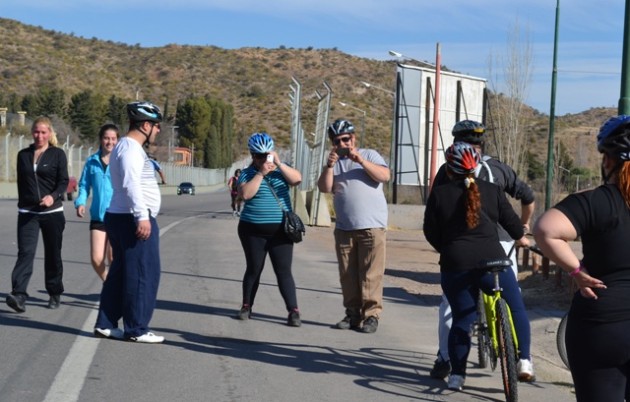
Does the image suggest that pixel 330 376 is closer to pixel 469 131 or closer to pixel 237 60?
pixel 469 131

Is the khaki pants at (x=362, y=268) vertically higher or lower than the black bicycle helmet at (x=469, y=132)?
lower

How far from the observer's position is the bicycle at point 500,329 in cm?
639

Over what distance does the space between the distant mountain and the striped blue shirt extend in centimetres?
8648

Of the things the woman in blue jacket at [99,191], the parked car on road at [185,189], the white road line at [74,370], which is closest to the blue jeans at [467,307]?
the white road line at [74,370]

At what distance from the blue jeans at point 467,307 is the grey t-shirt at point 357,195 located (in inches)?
94.9

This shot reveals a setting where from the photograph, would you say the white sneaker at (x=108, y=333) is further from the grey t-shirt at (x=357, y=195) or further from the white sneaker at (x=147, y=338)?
the grey t-shirt at (x=357, y=195)

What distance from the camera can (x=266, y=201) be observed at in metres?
9.69

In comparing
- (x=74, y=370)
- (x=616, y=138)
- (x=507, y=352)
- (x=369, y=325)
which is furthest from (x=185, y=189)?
(x=616, y=138)

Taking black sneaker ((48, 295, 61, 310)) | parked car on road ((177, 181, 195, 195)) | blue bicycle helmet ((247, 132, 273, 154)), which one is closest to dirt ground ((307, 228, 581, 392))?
blue bicycle helmet ((247, 132, 273, 154))

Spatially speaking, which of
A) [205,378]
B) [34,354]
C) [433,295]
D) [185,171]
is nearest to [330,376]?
[205,378]

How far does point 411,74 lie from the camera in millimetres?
34062

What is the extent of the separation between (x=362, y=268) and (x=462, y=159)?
9.02 feet

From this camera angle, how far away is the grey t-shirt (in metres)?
9.36

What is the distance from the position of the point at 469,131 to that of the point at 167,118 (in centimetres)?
10679
